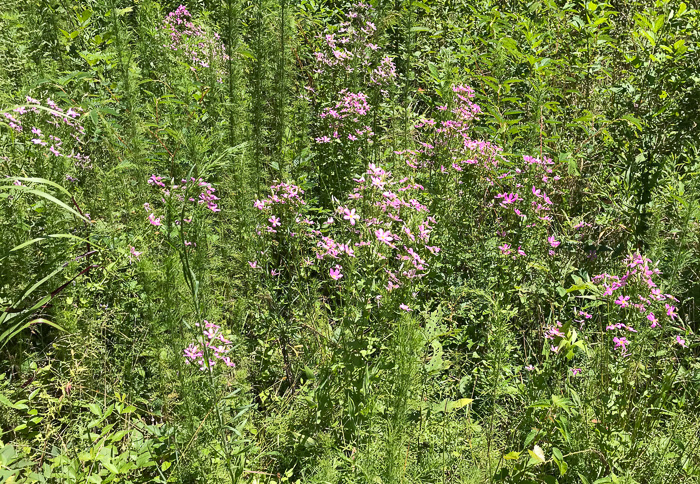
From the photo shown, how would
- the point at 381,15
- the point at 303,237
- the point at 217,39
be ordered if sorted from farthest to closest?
the point at 217,39
the point at 381,15
the point at 303,237

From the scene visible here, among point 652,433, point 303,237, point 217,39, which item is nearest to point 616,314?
point 652,433

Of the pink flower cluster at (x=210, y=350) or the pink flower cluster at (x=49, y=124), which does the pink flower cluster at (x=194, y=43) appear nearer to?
the pink flower cluster at (x=49, y=124)

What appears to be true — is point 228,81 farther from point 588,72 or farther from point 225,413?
point 588,72

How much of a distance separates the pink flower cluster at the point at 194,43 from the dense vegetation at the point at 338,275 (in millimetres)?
42

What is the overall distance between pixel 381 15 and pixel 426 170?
3.87 ft

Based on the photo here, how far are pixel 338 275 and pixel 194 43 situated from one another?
104 inches

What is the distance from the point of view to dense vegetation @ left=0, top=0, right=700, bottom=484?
7.48ft

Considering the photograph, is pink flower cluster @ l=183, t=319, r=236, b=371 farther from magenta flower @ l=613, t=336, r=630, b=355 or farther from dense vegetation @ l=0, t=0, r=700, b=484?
magenta flower @ l=613, t=336, r=630, b=355

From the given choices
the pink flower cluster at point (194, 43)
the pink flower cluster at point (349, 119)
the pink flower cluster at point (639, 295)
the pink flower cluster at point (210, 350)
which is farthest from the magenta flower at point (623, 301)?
the pink flower cluster at point (194, 43)

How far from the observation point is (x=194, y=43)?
4.37 meters

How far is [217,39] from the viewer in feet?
13.7

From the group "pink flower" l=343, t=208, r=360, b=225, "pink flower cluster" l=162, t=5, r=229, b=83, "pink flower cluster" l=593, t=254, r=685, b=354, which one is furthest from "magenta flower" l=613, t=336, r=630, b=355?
"pink flower cluster" l=162, t=5, r=229, b=83

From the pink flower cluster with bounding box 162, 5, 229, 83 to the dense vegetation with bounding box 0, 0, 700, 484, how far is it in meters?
0.04

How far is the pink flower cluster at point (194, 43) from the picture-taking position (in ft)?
12.3
